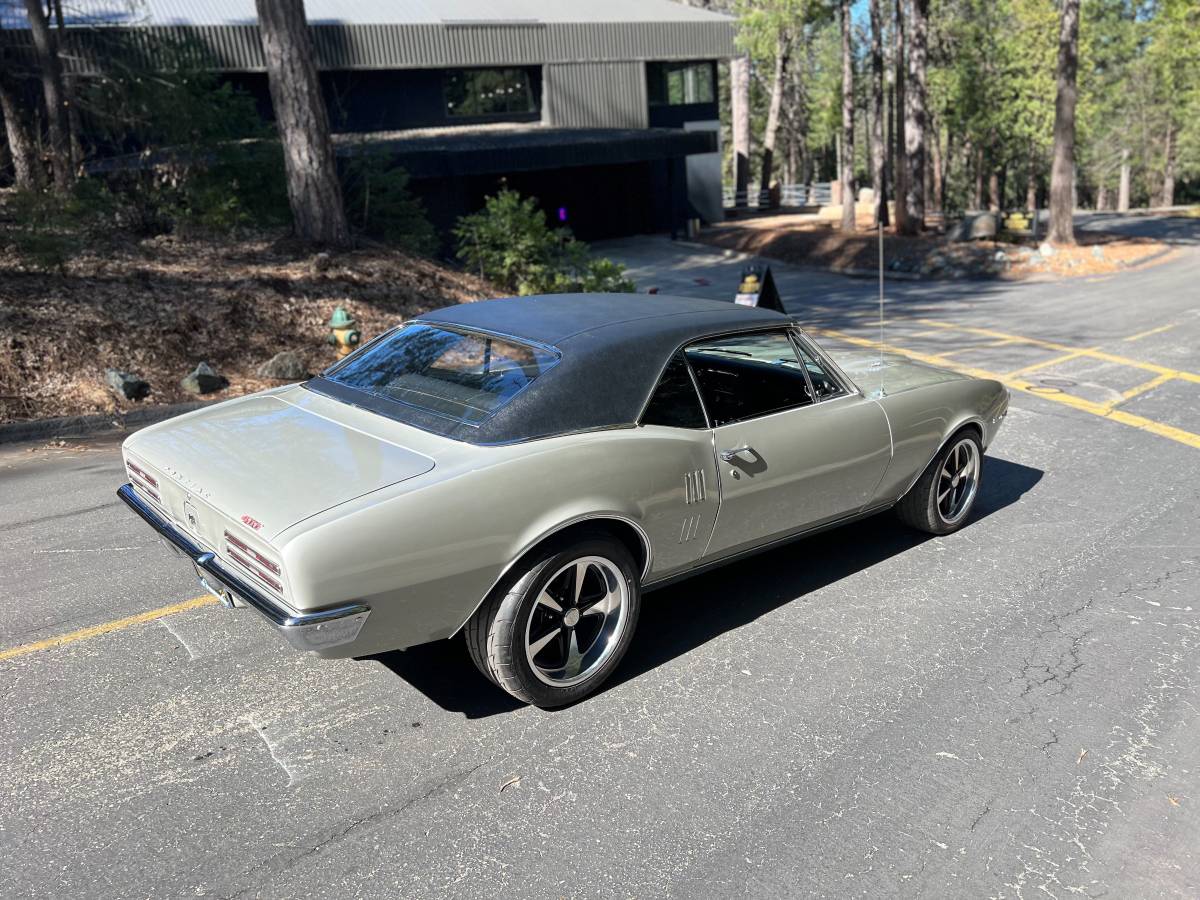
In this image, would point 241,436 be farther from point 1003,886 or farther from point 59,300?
point 59,300

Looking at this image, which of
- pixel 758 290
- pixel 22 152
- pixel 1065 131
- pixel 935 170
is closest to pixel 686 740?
pixel 758 290

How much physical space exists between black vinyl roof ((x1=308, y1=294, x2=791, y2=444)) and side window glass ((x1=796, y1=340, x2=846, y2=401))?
193 millimetres

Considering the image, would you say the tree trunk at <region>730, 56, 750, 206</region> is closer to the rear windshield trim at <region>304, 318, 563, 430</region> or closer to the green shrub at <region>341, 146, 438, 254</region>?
the green shrub at <region>341, 146, 438, 254</region>

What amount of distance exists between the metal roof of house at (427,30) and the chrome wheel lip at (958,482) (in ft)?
68.9

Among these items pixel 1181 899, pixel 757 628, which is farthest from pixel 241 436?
pixel 1181 899

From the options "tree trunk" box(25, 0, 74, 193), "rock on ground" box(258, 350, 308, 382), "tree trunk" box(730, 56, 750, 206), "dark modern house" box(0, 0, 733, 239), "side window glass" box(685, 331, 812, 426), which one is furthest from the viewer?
"tree trunk" box(730, 56, 750, 206)

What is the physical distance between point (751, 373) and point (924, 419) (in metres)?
1.09

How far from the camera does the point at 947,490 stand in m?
5.62

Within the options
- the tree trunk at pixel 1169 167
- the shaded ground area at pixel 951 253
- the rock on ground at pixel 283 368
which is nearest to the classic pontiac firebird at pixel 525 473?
the rock on ground at pixel 283 368

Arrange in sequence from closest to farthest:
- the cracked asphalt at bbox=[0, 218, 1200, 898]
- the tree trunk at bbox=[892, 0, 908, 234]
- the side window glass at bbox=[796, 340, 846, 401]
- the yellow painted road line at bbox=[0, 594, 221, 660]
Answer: the cracked asphalt at bbox=[0, 218, 1200, 898]
the yellow painted road line at bbox=[0, 594, 221, 660]
the side window glass at bbox=[796, 340, 846, 401]
the tree trunk at bbox=[892, 0, 908, 234]

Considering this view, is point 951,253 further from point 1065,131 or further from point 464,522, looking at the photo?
point 464,522

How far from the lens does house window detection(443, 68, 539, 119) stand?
30.5 m

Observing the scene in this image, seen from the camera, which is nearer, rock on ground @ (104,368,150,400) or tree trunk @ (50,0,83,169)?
rock on ground @ (104,368,150,400)

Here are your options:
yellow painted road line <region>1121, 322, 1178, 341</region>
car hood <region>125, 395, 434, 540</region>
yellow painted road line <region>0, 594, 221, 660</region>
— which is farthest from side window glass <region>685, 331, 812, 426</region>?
yellow painted road line <region>1121, 322, 1178, 341</region>
